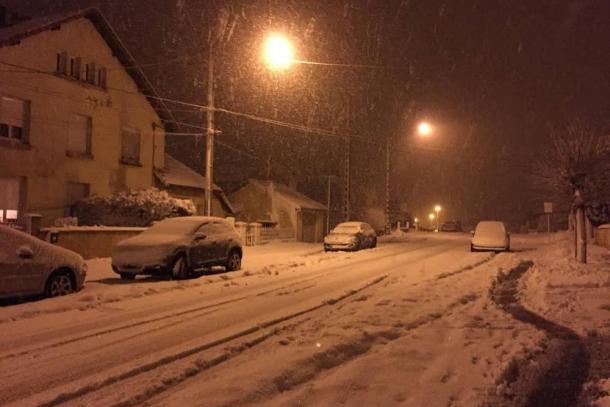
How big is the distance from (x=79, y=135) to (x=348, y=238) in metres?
12.5

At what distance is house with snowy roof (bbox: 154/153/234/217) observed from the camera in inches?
1181

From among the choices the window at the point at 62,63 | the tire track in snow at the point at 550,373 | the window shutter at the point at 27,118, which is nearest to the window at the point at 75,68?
the window at the point at 62,63

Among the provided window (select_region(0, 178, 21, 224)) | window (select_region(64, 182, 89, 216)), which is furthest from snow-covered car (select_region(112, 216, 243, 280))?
window (select_region(64, 182, 89, 216))

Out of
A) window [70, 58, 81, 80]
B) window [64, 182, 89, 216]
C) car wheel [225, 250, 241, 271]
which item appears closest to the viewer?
car wheel [225, 250, 241, 271]

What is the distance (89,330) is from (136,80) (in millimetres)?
21318

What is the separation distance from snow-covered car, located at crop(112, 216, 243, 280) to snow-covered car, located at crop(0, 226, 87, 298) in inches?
90.1

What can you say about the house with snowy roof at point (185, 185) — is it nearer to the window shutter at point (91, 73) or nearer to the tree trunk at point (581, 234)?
the window shutter at point (91, 73)

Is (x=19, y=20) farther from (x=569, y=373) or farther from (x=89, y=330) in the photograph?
(x=569, y=373)

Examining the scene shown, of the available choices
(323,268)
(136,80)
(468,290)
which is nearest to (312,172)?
(136,80)

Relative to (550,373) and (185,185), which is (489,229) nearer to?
(185,185)

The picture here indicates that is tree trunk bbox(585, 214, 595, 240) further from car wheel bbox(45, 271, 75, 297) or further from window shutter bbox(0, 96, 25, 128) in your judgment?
car wheel bbox(45, 271, 75, 297)

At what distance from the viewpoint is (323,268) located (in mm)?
18297

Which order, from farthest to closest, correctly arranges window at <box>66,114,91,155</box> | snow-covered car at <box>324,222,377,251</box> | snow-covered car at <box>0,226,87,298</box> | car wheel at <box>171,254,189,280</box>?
1. snow-covered car at <box>324,222,377,251</box>
2. window at <box>66,114,91,155</box>
3. car wheel at <box>171,254,189,280</box>
4. snow-covered car at <box>0,226,87,298</box>

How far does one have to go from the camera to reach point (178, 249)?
48.5 ft
